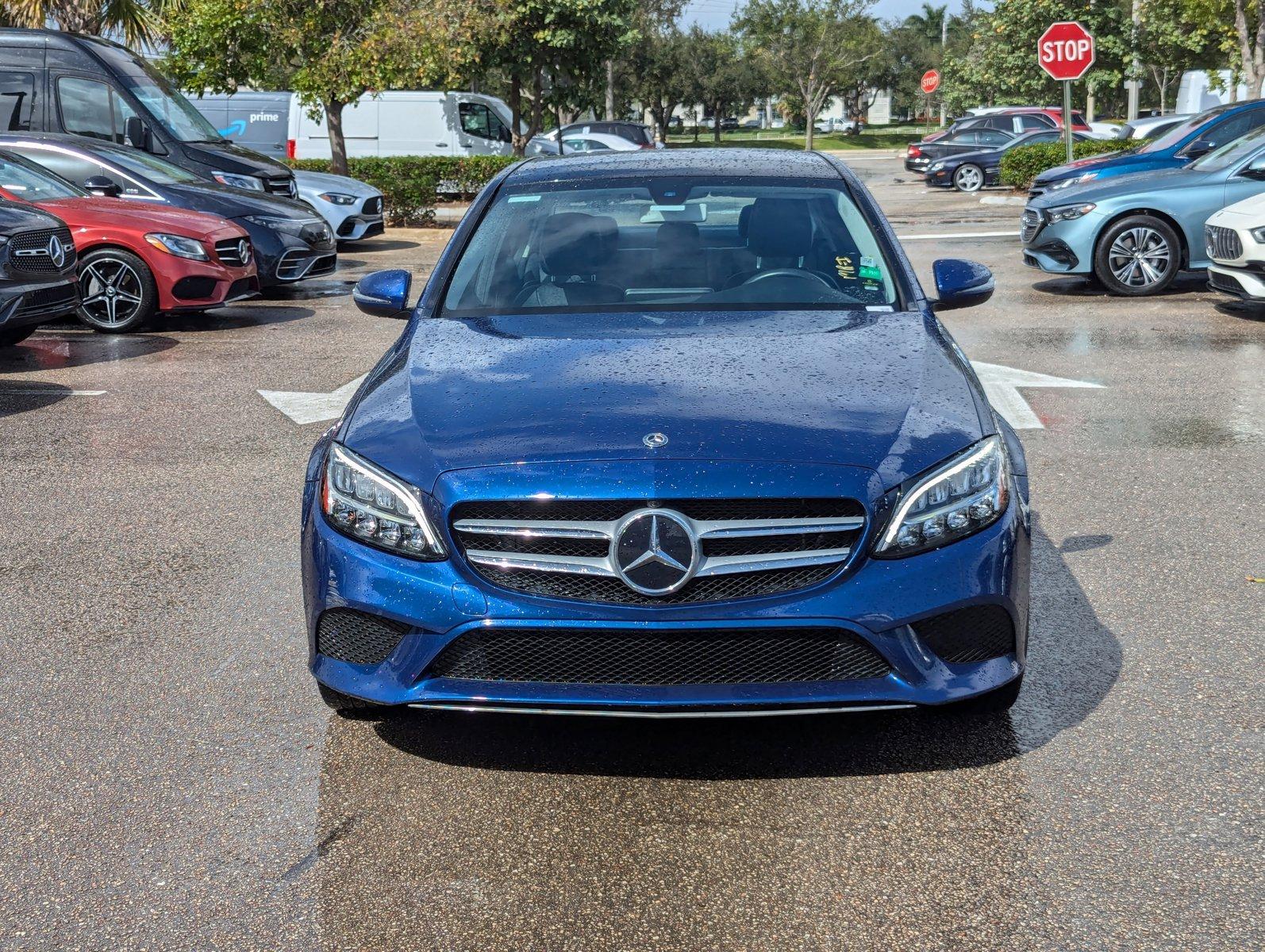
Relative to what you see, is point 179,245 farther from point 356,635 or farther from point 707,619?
point 707,619

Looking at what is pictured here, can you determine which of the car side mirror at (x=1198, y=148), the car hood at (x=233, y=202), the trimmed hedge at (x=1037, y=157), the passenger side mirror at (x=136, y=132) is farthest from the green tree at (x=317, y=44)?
the car side mirror at (x=1198, y=148)

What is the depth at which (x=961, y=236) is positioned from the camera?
2039 cm

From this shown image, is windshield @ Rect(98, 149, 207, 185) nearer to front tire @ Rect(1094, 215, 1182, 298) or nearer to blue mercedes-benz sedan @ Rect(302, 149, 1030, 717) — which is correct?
front tire @ Rect(1094, 215, 1182, 298)

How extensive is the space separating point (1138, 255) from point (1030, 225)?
3.82ft

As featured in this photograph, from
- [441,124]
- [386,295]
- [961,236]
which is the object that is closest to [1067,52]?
[961,236]

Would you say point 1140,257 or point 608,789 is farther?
→ point 1140,257

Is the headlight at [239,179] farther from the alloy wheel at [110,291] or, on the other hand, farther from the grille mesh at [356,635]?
the grille mesh at [356,635]

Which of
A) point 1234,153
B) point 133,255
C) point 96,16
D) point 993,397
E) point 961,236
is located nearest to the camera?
point 993,397

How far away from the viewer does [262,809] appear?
361cm

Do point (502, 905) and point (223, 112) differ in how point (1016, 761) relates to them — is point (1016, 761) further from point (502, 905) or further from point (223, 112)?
point (223, 112)

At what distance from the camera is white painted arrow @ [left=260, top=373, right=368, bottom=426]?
859 cm

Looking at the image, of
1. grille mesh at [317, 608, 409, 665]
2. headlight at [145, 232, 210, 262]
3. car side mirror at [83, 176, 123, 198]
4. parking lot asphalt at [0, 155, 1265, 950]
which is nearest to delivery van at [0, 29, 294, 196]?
car side mirror at [83, 176, 123, 198]

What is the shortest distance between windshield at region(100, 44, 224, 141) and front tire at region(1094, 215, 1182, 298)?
10.1m

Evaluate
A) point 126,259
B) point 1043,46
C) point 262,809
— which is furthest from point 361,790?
point 1043,46
